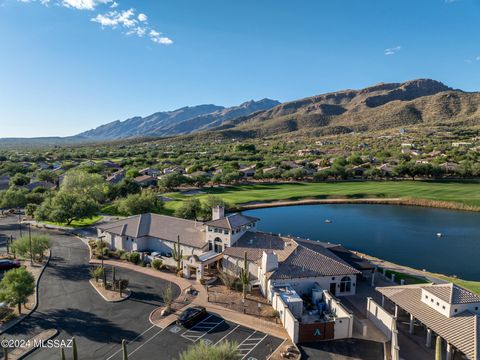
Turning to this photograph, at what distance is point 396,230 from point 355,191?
29.5 meters

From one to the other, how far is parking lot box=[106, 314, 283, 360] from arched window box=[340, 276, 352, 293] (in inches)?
421

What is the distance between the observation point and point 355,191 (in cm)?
8969

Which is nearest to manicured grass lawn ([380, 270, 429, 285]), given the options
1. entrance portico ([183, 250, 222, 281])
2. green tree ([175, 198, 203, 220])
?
entrance portico ([183, 250, 222, 281])

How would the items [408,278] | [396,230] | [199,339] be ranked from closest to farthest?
1. [199,339]
2. [408,278]
3. [396,230]

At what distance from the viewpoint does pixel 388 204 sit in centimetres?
8162

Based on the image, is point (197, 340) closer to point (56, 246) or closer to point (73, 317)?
point (73, 317)

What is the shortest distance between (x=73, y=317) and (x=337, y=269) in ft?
78.9

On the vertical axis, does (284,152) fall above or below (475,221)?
above

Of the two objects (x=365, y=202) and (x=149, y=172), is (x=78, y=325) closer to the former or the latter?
(x=365, y=202)

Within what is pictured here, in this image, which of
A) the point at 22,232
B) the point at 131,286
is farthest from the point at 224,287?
the point at 22,232

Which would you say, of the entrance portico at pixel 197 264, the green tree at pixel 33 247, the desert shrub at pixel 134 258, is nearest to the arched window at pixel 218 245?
the entrance portico at pixel 197 264

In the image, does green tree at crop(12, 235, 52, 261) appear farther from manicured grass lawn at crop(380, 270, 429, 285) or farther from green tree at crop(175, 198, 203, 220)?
manicured grass lawn at crop(380, 270, 429, 285)

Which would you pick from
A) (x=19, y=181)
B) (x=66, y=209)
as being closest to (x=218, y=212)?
(x=66, y=209)

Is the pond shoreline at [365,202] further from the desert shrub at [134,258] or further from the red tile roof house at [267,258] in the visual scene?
the desert shrub at [134,258]
